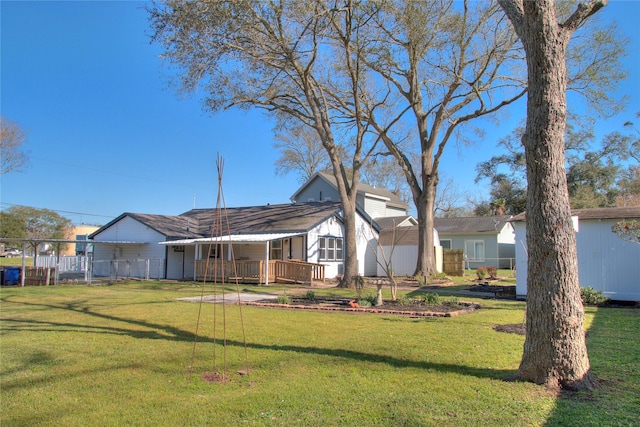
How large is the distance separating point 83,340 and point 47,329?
1.70 metres

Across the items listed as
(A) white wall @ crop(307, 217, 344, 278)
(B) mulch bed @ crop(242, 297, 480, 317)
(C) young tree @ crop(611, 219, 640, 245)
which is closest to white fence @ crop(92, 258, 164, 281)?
(A) white wall @ crop(307, 217, 344, 278)

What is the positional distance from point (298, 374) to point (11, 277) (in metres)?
20.2

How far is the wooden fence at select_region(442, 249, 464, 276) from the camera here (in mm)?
25812

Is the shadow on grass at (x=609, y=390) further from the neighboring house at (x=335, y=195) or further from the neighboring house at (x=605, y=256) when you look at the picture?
the neighboring house at (x=335, y=195)

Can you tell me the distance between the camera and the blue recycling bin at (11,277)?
19750 mm

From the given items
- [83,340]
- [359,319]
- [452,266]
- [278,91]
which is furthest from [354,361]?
[452,266]

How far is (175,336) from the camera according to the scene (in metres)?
7.71

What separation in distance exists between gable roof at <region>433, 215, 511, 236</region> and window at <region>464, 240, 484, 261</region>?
3.54 ft

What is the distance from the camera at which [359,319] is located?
9414 mm

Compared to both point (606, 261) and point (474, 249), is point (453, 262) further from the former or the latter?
point (606, 261)

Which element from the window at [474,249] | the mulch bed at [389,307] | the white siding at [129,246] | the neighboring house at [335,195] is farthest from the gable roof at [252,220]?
the window at [474,249]

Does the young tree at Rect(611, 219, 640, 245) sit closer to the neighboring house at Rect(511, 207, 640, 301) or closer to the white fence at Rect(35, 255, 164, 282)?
the neighboring house at Rect(511, 207, 640, 301)

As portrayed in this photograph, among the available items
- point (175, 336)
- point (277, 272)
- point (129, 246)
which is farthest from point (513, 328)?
point (129, 246)

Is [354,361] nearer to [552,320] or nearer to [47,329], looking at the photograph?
[552,320]
